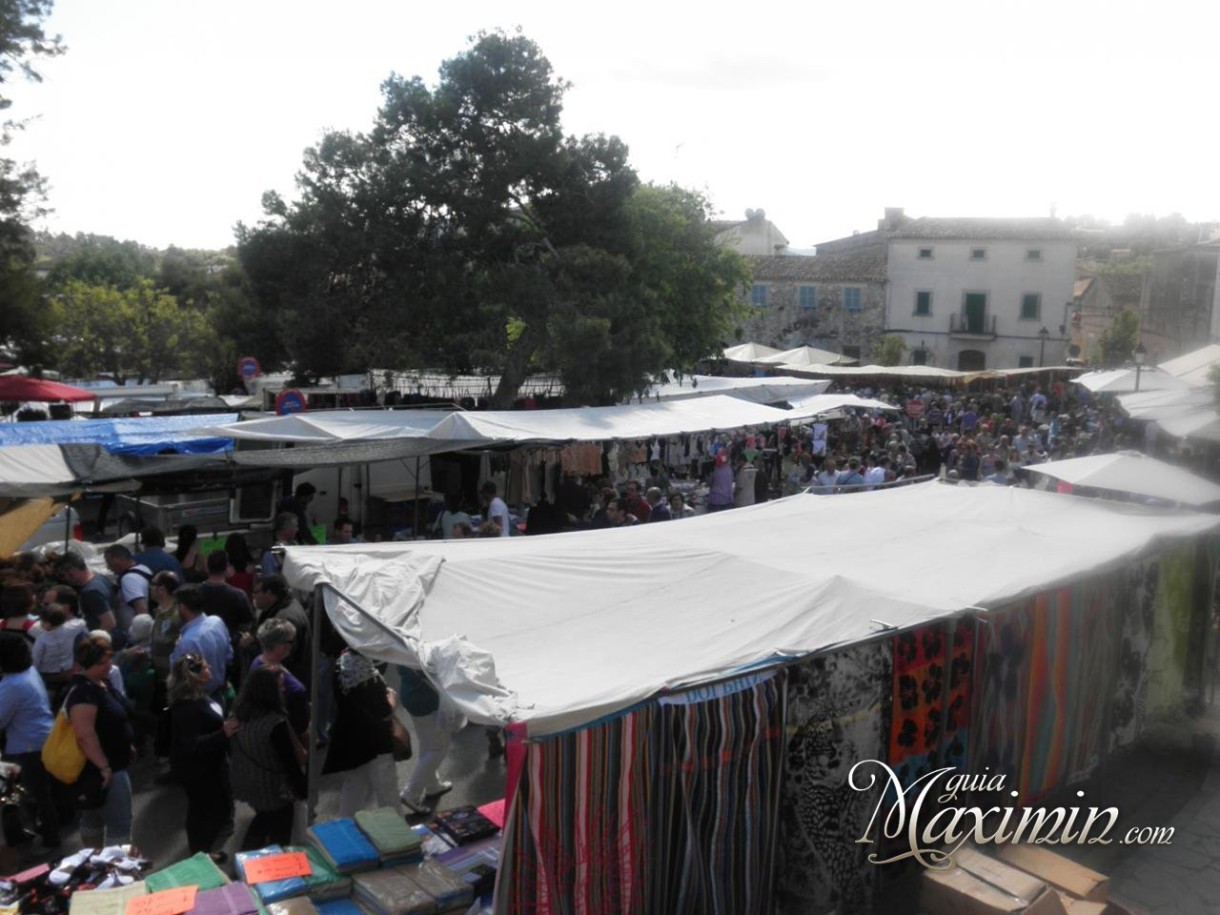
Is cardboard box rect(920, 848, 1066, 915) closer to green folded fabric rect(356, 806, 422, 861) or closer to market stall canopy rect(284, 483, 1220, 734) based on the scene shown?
market stall canopy rect(284, 483, 1220, 734)

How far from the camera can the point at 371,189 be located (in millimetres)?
20125

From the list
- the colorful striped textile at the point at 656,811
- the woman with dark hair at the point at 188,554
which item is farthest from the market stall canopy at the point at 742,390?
the colorful striped textile at the point at 656,811

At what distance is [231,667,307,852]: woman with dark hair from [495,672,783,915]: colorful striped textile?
6.39ft

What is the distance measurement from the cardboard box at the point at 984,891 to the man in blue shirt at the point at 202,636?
453 centimetres

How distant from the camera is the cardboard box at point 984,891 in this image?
450cm

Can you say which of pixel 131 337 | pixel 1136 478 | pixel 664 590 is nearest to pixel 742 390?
pixel 1136 478

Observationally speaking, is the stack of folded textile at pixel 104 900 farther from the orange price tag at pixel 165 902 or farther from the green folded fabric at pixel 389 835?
the green folded fabric at pixel 389 835

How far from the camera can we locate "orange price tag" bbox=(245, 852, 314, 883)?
443 centimetres

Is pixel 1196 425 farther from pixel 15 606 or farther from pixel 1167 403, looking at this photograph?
pixel 15 606

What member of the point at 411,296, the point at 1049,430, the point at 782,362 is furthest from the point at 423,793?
the point at 782,362

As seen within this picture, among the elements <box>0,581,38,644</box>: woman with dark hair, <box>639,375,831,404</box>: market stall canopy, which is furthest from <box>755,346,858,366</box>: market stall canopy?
<box>0,581,38,644</box>: woman with dark hair

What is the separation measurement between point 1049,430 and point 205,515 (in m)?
18.7

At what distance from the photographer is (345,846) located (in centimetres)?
464

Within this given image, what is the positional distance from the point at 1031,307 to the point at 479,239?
34969mm
